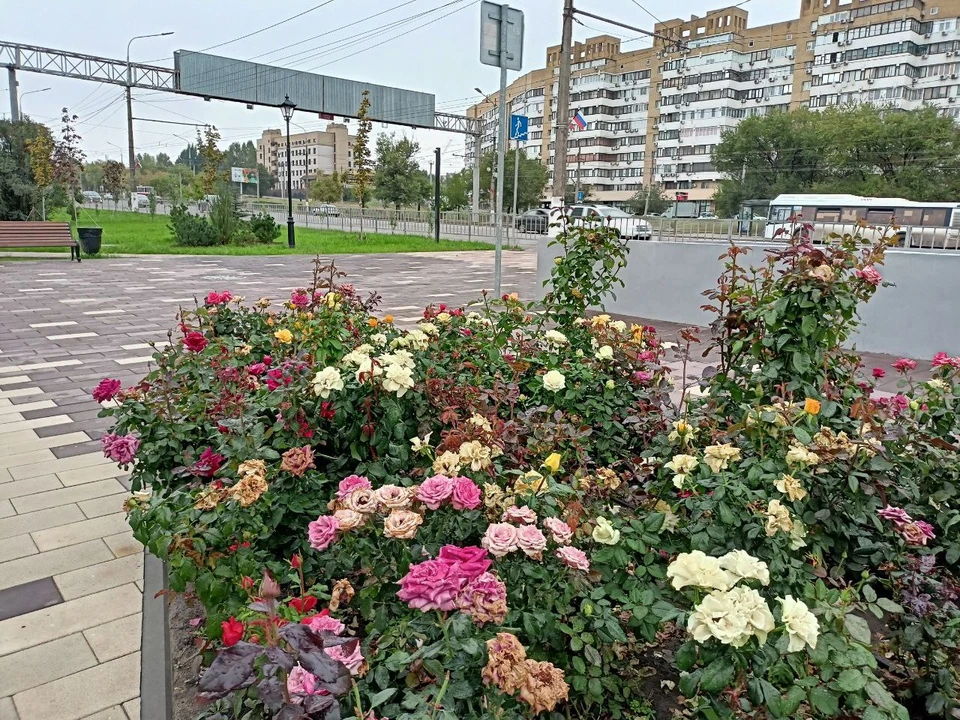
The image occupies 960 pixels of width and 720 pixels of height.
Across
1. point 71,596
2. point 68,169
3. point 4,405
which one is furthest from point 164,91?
point 71,596

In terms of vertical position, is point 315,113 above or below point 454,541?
above

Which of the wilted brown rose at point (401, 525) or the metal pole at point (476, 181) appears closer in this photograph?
the wilted brown rose at point (401, 525)

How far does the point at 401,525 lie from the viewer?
156cm

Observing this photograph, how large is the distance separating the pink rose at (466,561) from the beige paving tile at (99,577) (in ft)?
6.48

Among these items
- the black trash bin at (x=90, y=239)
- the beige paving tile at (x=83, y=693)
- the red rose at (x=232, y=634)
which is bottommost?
the beige paving tile at (x=83, y=693)

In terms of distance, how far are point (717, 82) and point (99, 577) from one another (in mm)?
82453

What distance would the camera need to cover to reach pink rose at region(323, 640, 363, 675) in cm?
129

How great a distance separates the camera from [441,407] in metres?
2.43

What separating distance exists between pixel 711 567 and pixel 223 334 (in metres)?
3.24

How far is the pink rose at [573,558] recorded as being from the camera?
158 cm

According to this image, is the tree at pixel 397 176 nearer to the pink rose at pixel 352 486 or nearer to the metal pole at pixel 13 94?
the metal pole at pixel 13 94

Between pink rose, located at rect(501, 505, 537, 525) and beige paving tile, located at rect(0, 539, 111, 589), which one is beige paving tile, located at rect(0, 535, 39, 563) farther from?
pink rose, located at rect(501, 505, 537, 525)

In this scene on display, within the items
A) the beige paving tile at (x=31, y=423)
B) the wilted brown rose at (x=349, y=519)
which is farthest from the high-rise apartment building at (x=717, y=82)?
the wilted brown rose at (x=349, y=519)

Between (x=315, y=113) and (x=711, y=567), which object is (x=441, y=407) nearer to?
(x=711, y=567)
